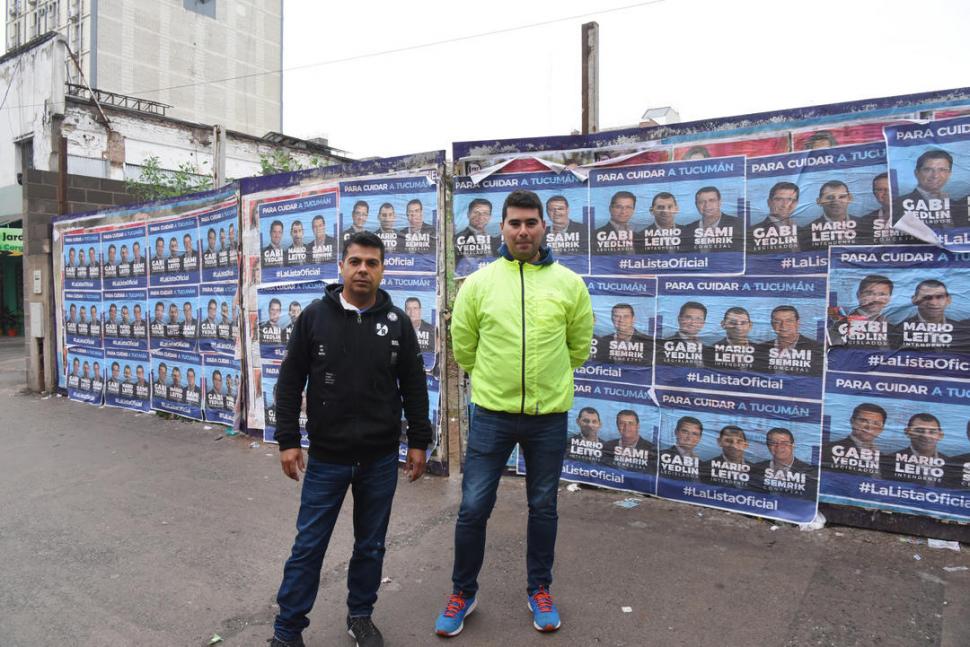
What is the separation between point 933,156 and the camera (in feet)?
12.3

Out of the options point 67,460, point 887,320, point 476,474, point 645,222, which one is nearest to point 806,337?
point 887,320

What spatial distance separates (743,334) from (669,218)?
0.94 metres

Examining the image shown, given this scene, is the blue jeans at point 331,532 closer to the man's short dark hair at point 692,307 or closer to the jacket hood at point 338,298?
the jacket hood at point 338,298

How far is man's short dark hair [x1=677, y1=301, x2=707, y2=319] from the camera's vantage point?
446 centimetres

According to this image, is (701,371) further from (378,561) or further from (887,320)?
(378,561)

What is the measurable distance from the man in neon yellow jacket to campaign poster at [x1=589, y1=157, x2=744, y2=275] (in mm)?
1662

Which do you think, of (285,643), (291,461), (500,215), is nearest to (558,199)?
(500,215)

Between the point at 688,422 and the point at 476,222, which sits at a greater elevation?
the point at 476,222

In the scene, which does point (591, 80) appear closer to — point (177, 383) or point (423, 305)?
point (423, 305)

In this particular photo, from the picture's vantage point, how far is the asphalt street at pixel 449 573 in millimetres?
3055

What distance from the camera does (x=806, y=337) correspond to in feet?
13.6

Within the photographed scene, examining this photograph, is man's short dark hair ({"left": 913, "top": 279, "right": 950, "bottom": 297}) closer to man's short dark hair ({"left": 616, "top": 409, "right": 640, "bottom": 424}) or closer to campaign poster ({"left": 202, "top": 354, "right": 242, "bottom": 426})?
man's short dark hair ({"left": 616, "top": 409, "right": 640, "bottom": 424})

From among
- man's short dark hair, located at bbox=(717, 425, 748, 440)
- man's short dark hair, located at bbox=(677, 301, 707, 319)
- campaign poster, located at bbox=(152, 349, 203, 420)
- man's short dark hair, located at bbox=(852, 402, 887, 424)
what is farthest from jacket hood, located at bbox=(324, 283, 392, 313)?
campaign poster, located at bbox=(152, 349, 203, 420)

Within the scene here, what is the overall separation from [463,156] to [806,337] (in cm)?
290
